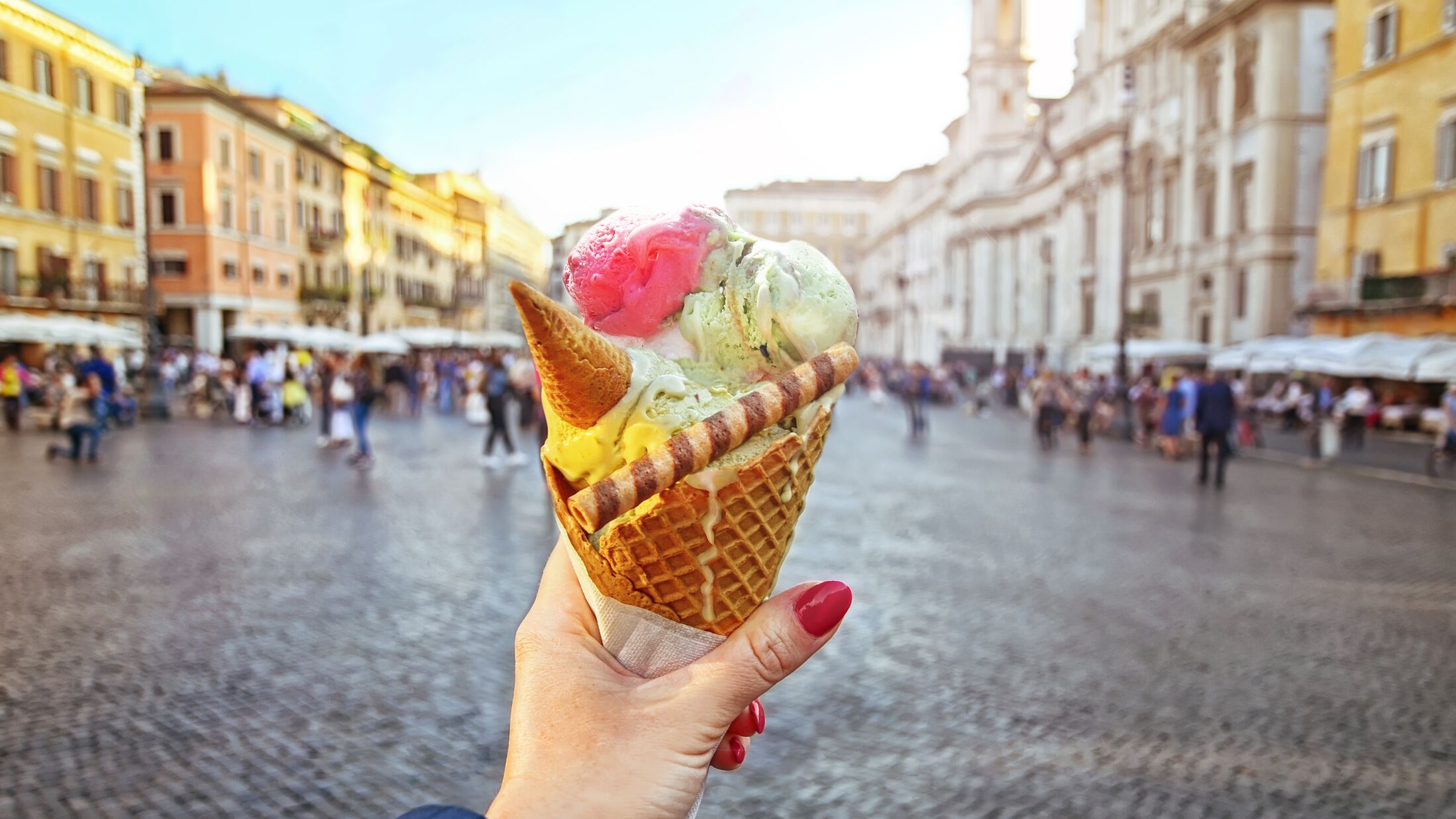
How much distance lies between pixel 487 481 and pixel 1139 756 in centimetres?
1003

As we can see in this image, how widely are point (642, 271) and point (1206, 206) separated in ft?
122

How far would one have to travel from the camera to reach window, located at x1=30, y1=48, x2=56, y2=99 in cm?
2488

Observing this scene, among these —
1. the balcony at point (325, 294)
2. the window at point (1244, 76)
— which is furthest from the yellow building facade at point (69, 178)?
the window at point (1244, 76)

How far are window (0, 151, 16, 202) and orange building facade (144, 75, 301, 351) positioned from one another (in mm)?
10651

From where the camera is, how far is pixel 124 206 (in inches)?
1281

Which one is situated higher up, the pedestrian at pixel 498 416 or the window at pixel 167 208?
the window at pixel 167 208

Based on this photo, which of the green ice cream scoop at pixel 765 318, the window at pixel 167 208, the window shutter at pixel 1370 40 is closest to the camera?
the green ice cream scoop at pixel 765 318

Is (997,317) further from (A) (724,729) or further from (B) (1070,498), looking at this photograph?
(A) (724,729)

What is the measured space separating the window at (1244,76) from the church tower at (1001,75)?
1206 inches

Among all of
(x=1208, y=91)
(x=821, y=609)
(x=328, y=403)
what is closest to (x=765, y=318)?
(x=821, y=609)

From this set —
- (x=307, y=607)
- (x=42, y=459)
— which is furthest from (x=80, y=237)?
(x=307, y=607)

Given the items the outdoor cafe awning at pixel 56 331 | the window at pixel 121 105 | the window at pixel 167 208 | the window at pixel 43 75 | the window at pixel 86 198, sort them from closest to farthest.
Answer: the outdoor cafe awning at pixel 56 331
the window at pixel 43 75
the window at pixel 86 198
the window at pixel 121 105
the window at pixel 167 208

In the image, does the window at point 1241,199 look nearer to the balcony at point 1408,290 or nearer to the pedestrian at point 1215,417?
the balcony at point 1408,290

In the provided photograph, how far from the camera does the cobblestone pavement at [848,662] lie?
158 inches
